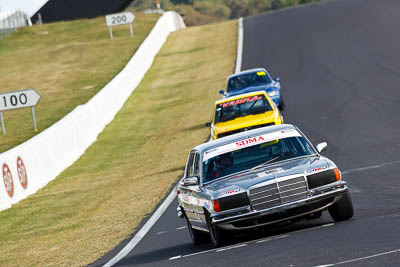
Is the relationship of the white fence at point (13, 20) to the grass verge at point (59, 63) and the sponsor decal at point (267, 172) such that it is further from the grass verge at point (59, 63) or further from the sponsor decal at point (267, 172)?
the sponsor decal at point (267, 172)

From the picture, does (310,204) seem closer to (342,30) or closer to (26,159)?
(26,159)

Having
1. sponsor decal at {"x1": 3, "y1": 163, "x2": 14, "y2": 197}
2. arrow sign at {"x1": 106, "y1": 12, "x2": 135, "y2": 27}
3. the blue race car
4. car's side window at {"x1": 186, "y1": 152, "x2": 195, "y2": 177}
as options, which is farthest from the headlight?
arrow sign at {"x1": 106, "y1": 12, "x2": 135, "y2": 27}

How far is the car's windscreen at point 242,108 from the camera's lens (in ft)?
69.2

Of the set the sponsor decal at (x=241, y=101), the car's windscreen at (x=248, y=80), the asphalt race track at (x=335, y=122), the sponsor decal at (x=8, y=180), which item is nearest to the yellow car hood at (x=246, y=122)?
the sponsor decal at (x=241, y=101)

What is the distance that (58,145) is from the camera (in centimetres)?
2709

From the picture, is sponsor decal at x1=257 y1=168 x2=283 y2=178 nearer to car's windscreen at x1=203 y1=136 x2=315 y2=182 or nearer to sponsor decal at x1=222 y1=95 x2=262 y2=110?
car's windscreen at x1=203 y1=136 x2=315 y2=182

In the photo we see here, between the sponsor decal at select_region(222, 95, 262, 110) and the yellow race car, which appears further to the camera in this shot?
the sponsor decal at select_region(222, 95, 262, 110)

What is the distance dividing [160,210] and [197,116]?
1753cm

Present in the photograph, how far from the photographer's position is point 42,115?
40.0 metres

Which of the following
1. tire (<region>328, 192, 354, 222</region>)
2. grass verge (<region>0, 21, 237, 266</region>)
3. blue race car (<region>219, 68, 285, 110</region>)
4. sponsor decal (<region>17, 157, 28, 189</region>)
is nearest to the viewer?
A: tire (<region>328, 192, 354, 222</region>)

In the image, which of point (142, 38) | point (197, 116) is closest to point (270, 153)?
point (197, 116)

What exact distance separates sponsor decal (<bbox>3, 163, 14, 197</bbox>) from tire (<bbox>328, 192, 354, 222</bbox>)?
1125 cm

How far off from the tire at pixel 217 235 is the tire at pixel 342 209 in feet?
4.53

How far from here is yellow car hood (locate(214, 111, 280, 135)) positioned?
802 inches
